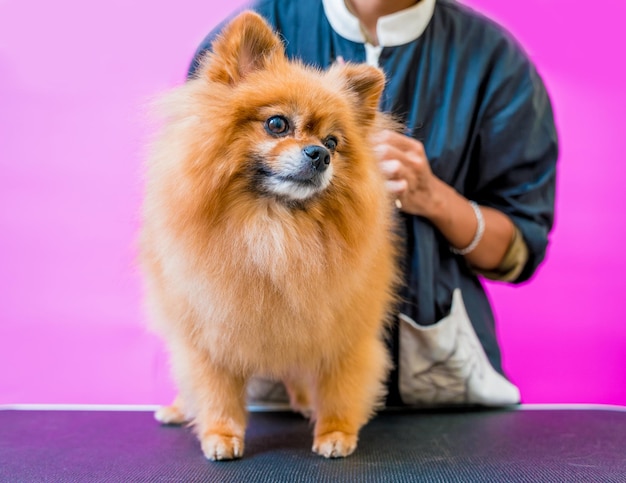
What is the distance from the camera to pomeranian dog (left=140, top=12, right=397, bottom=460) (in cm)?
122

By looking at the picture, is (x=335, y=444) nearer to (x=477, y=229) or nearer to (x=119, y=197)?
(x=477, y=229)

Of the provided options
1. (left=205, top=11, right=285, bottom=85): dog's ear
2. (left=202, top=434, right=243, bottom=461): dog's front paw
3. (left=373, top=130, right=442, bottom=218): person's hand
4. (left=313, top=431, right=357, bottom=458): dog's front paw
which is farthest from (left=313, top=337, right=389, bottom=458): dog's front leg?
(left=205, top=11, right=285, bottom=85): dog's ear

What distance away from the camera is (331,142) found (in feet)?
4.34

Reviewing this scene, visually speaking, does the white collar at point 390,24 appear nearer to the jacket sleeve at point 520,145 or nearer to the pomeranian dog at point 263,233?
the jacket sleeve at point 520,145

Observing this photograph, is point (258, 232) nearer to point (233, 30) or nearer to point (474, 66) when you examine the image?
point (233, 30)

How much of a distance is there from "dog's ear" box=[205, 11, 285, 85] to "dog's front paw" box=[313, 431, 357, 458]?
2.59ft

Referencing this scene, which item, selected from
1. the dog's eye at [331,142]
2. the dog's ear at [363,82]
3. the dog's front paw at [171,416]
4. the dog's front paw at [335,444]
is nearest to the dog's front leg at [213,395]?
the dog's front paw at [335,444]

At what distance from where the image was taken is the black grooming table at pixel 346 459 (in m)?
1.18

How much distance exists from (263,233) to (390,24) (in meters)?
0.84

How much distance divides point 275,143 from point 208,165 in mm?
138

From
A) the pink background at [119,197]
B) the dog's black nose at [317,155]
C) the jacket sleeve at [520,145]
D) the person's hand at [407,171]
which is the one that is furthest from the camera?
the pink background at [119,197]

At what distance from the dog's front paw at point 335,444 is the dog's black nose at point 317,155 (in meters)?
0.59

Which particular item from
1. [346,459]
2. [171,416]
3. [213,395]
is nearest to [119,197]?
[171,416]

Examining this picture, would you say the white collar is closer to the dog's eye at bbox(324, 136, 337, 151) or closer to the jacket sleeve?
the jacket sleeve
